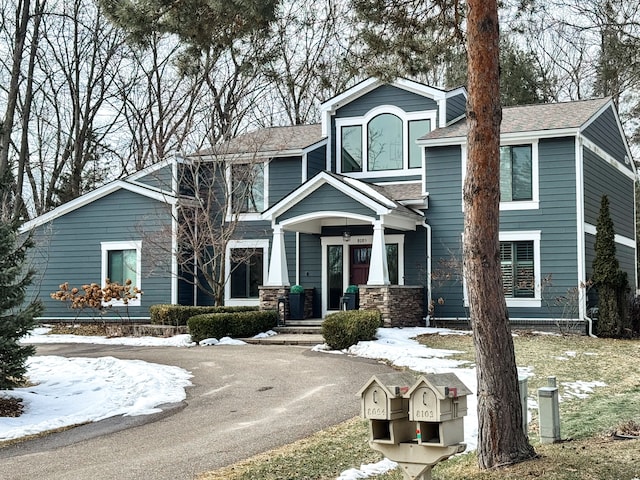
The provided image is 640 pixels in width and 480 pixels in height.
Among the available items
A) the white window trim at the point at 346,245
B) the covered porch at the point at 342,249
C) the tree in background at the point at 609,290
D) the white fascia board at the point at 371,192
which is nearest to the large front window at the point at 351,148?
the white fascia board at the point at 371,192

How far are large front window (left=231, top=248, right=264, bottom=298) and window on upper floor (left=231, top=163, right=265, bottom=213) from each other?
131 cm

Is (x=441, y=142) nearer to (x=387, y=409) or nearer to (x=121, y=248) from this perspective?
(x=121, y=248)

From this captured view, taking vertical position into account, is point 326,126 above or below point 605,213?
above

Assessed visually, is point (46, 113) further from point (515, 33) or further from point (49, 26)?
point (515, 33)

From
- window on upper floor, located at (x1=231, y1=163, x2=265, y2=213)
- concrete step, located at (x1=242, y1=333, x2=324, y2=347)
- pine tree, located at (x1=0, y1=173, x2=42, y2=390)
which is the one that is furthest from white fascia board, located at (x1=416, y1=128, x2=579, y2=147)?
pine tree, located at (x1=0, y1=173, x2=42, y2=390)

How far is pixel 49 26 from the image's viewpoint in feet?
104

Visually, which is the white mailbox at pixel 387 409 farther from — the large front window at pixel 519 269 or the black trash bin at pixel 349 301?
the large front window at pixel 519 269

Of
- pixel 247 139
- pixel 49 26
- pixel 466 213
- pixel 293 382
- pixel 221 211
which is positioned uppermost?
pixel 49 26

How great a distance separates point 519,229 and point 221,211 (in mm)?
8677

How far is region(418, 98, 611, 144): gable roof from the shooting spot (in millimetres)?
20312

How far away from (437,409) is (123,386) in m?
8.09

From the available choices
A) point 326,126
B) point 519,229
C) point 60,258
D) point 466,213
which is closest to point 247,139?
point 326,126

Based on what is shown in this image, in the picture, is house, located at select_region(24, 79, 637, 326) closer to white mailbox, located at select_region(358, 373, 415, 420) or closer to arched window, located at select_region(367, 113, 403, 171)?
arched window, located at select_region(367, 113, 403, 171)

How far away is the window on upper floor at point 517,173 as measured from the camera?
20.6m
